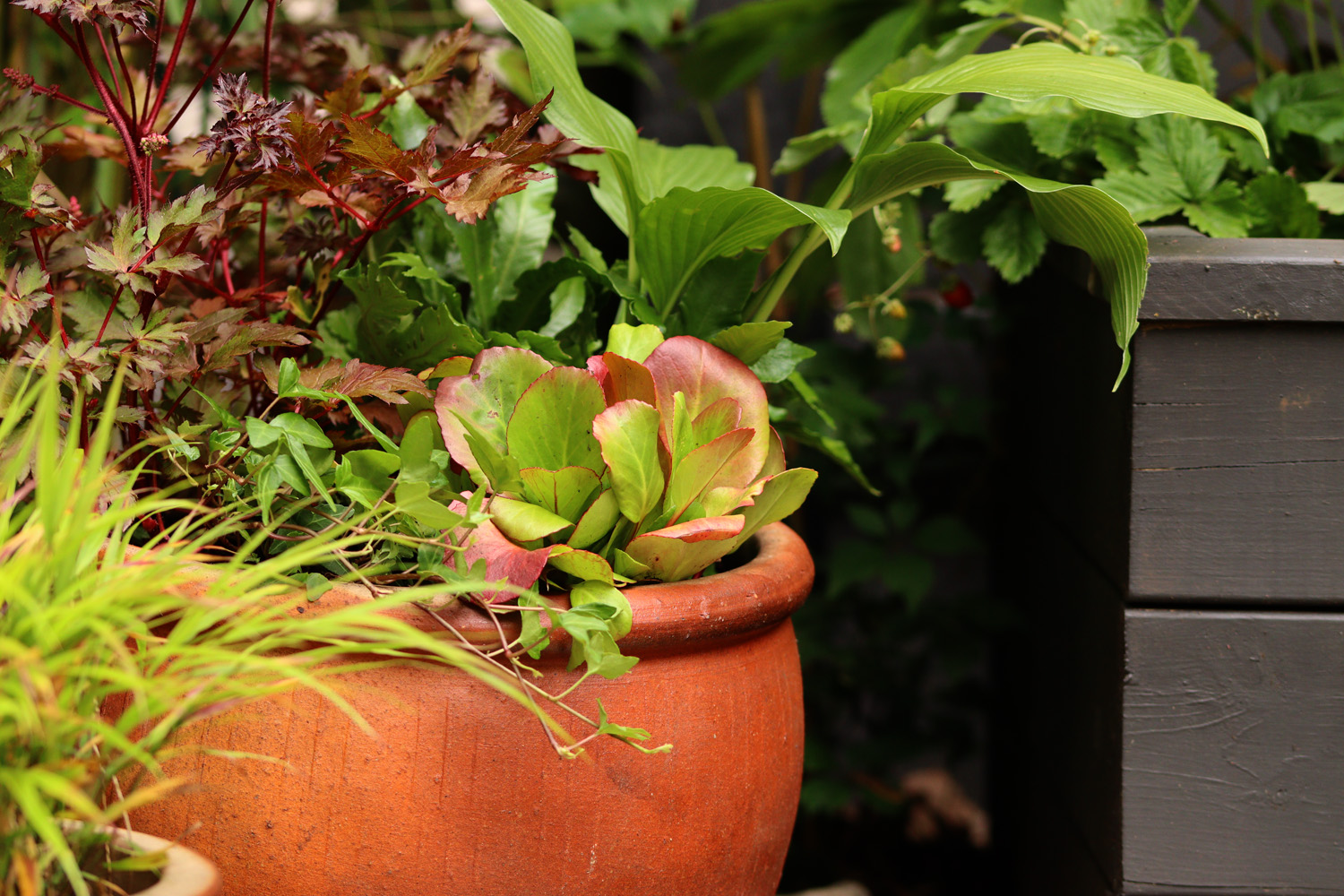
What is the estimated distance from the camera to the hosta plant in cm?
56

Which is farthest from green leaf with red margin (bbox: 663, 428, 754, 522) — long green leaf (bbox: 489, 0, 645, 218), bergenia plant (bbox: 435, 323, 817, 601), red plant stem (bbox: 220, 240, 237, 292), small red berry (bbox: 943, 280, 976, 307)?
small red berry (bbox: 943, 280, 976, 307)

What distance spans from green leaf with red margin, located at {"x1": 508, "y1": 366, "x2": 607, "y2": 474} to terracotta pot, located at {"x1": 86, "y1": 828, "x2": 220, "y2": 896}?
0.26m

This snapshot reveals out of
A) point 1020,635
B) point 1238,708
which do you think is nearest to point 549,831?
point 1238,708

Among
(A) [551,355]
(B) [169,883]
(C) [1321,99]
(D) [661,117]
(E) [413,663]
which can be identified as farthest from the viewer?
(D) [661,117]

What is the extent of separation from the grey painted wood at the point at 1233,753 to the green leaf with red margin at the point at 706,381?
1.14 feet

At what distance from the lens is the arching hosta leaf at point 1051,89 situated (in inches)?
23.7

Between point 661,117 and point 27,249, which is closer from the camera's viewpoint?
point 27,249

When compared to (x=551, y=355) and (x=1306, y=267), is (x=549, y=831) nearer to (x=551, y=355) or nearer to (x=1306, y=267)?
(x=551, y=355)

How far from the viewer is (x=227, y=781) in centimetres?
55

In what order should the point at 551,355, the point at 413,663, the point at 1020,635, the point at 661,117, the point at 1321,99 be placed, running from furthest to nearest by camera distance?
1. the point at 661,117
2. the point at 1020,635
3. the point at 1321,99
4. the point at 551,355
5. the point at 413,663

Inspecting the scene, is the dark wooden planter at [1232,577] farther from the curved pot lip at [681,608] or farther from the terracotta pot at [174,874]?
the terracotta pot at [174,874]

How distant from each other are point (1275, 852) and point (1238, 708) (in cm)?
11

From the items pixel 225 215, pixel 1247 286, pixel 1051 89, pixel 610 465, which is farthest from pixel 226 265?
pixel 1247 286

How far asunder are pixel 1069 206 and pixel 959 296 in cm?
49
